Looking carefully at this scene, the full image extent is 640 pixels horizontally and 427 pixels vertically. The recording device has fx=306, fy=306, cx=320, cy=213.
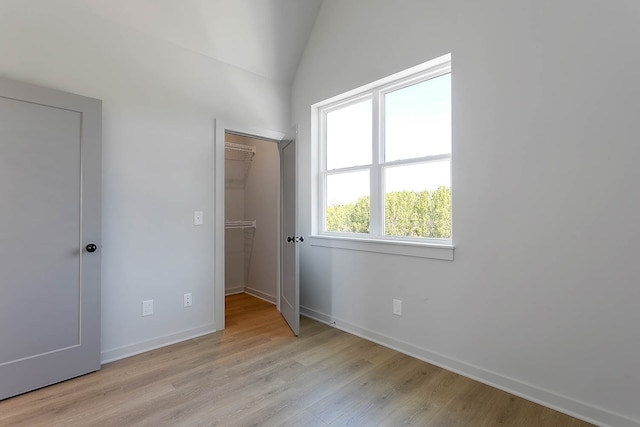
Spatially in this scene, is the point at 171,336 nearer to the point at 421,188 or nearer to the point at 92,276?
the point at 92,276

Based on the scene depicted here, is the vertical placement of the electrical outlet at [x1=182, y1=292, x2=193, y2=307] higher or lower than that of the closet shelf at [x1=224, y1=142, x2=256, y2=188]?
lower

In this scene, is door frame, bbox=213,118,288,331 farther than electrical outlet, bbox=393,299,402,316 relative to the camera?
Yes

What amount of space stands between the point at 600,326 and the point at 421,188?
1.38 meters

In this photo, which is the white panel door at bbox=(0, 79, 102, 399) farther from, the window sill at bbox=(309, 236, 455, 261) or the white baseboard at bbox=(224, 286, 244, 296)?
the white baseboard at bbox=(224, 286, 244, 296)

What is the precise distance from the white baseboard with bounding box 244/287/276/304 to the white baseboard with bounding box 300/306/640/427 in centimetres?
149

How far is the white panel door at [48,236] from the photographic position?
1.91 m

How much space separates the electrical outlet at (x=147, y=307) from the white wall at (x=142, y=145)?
1.6 inches

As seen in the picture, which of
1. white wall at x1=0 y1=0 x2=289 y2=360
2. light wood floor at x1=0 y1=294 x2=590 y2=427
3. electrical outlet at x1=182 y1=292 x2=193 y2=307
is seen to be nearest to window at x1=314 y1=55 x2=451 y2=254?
light wood floor at x1=0 y1=294 x2=590 y2=427

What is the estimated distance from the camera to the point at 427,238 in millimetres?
2490

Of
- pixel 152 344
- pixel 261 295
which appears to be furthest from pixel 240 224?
pixel 152 344

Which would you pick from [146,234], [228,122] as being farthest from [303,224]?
[146,234]

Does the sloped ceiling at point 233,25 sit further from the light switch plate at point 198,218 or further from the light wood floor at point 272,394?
the light wood floor at point 272,394

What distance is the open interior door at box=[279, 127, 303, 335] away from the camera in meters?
2.91

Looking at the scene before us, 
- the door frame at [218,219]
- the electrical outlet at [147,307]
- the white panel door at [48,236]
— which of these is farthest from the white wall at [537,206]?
the white panel door at [48,236]
